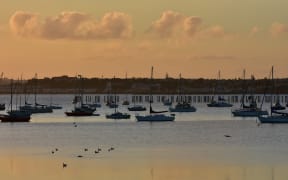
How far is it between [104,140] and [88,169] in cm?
2997

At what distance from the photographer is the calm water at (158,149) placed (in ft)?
186

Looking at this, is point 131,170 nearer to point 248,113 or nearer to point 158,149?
point 158,149

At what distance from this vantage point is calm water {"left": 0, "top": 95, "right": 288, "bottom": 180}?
56781 mm

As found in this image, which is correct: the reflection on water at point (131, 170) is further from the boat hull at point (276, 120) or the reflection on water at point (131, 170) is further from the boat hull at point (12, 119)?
the boat hull at point (12, 119)

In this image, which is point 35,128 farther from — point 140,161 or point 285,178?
point 285,178

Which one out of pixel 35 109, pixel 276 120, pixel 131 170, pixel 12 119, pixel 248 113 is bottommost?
pixel 131 170

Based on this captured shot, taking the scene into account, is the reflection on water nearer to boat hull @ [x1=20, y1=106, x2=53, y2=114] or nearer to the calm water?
the calm water

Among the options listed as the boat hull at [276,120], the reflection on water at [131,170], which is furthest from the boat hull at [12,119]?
the reflection on water at [131,170]

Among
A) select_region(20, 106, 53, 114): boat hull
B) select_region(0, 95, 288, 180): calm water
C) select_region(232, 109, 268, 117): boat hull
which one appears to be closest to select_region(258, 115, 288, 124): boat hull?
select_region(0, 95, 288, 180): calm water

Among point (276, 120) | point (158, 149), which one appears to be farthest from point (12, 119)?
point (158, 149)

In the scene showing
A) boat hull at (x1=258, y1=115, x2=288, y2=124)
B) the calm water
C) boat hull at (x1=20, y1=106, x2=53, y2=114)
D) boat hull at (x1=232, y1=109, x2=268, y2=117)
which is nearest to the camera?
the calm water

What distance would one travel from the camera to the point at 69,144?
275ft

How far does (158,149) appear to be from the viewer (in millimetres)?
75938

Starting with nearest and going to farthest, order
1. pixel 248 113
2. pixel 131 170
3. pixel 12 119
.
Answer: pixel 131 170 → pixel 12 119 → pixel 248 113
